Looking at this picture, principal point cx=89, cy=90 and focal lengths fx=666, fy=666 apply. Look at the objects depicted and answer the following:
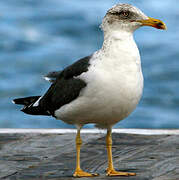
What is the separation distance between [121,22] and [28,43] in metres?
20.7

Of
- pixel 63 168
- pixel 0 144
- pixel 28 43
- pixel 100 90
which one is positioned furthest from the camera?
pixel 28 43

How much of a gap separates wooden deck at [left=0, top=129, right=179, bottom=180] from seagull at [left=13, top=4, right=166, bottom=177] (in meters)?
0.31

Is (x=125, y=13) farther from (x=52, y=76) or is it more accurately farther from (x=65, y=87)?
(x=52, y=76)

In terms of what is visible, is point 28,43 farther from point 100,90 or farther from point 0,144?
point 100,90

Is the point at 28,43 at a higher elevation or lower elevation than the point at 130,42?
higher

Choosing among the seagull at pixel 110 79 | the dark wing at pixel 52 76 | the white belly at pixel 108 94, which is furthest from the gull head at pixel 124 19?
the dark wing at pixel 52 76

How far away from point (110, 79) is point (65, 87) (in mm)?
714

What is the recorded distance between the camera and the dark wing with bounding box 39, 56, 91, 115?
6.72 meters

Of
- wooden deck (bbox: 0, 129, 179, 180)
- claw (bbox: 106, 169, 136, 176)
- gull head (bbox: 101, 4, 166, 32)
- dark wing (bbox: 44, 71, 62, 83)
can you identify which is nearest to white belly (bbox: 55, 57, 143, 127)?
gull head (bbox: 101, 4, 166, 32)

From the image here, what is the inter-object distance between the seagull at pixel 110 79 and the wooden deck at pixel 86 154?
31cm

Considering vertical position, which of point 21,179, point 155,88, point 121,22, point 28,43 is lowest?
point 21,179

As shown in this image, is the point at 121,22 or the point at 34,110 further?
the point at 34,110

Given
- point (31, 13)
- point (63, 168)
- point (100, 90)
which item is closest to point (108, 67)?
point (100, 90)

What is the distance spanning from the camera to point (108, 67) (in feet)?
21.2
